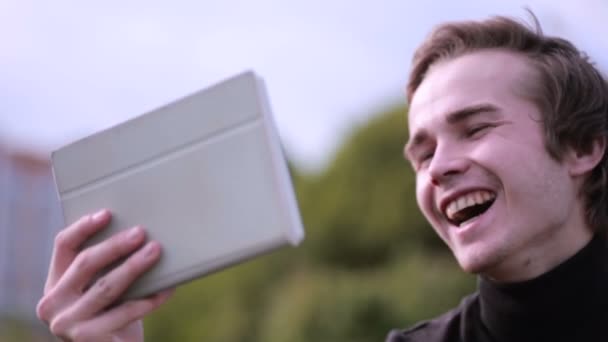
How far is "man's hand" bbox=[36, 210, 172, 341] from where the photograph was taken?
1.94m

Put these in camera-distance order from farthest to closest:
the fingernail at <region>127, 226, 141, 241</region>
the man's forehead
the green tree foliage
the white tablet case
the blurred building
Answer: the blurred building → the green tree foliage → the man's forehead → the fingernail at <region>127, 226, 141, 241</region> → the white tablet case

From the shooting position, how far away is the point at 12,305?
46.8 meters

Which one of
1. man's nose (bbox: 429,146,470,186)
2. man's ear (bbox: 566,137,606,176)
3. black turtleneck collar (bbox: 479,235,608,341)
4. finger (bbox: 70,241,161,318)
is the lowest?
black turtleneck collar (bbox: 479,235,608,341)

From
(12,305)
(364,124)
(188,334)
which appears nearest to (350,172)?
(364,124)

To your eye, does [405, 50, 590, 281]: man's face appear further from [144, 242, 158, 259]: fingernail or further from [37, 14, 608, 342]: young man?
[144, 242, 158, 259]: fingernail

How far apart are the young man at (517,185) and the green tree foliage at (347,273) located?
789 cm

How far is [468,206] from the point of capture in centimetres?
272

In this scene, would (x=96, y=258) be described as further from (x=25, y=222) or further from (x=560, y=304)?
(x=25, y=222)

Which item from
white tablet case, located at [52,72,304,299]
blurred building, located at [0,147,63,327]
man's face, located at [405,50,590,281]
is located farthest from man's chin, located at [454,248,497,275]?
blurred building, located at [0,147,63,327]

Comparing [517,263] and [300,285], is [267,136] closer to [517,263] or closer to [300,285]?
[517,263]

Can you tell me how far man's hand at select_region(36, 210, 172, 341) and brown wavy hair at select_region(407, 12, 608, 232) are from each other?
1338 mm

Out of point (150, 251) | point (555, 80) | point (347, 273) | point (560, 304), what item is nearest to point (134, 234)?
point (150, 251)

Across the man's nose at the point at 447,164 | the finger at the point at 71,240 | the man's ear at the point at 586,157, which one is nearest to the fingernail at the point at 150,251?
the finger at the point at 71,240

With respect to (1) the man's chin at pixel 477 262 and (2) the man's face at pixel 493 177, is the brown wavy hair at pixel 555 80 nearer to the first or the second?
(2) the man's face at pixel 493 177
